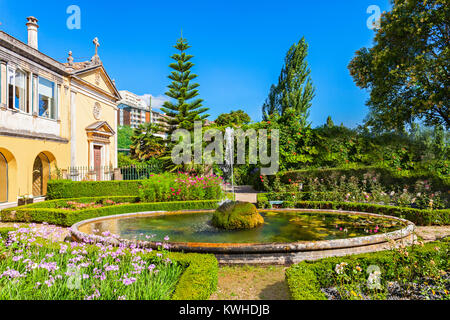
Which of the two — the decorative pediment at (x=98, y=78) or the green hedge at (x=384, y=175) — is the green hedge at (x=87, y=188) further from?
the decorative pediment at (x=98, y=78)

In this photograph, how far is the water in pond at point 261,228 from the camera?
15.6 feet

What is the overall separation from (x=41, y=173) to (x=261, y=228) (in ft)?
41.8

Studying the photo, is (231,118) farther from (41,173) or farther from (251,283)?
(251,283)

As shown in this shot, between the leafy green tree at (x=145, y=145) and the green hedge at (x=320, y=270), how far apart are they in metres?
22.0

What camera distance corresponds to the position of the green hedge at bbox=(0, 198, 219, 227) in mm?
7211

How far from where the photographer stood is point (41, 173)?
1369 centimetres

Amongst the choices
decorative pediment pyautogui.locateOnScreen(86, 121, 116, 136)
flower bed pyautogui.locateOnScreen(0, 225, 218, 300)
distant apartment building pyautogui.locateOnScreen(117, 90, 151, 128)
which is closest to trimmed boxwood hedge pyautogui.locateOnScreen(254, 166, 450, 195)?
flower bed pyautogui.locateOnScreen(0, 225, 218, 300)

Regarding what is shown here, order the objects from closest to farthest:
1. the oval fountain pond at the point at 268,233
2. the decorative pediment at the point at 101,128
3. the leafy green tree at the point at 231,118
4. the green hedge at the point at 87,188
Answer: the oval fountain pond at the point at 268,233, the green hedge at the point at 87,188, the decorative pediment at the point at 101,128, the leafy green tree at the point at 231,118

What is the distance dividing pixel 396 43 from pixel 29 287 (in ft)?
50.2

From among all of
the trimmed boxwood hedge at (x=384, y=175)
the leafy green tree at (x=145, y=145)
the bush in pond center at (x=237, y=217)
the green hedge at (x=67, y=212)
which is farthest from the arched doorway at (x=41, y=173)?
the bush in pond center at (x=237, y=217)

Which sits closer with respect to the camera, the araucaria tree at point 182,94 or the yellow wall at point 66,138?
the yellow wall at point 66,138

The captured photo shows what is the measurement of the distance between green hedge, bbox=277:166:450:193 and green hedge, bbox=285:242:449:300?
7592 mm
